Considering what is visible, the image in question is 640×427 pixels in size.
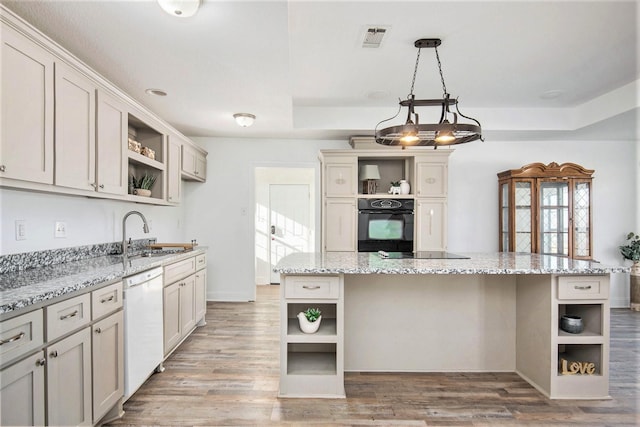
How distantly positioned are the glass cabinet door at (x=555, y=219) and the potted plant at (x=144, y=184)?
4679 millimetres

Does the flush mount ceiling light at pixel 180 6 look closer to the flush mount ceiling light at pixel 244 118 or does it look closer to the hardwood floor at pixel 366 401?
the flush mount ceiling light at pixel 244 118

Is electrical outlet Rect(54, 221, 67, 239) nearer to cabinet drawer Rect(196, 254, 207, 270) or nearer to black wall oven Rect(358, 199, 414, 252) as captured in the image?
cabinet drawer Rect(196, 254, 207, 270)

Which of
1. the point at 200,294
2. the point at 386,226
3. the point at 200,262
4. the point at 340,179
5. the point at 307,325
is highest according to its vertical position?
the point at 340,179

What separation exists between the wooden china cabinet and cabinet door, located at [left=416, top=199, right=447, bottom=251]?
90cm

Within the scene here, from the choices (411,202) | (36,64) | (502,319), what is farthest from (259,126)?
(502,319)

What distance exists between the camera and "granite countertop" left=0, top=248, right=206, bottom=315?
1333 mm

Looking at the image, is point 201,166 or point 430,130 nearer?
point 430,130

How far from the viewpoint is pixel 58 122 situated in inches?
72.9

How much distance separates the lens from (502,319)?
8.50 ft

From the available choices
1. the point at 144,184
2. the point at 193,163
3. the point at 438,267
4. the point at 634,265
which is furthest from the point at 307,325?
the point at 634,265

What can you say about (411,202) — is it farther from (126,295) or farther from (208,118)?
(126,295)

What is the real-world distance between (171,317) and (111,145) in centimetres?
144

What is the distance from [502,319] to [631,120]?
3103mm

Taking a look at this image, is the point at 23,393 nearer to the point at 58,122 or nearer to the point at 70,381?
the point at 70,381
